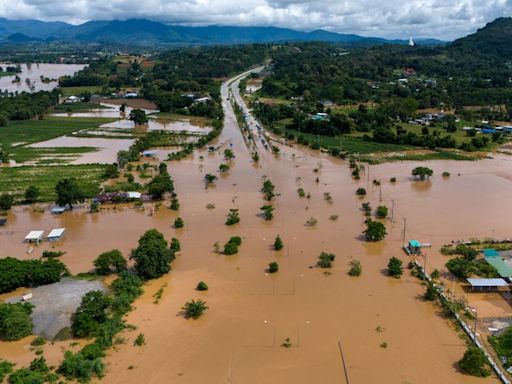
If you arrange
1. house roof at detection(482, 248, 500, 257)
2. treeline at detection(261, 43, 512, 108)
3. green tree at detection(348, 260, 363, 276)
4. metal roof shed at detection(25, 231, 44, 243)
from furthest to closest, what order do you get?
treeline at detection(261, 43, 512, 108) → metal roof shed at detection(25, 231, 44, 243) → house roof at detection(482, 248, 500, 257) → green tree at detection(348, 260, 363, 276)

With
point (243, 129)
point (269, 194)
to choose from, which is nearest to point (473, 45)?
point (243, 129)

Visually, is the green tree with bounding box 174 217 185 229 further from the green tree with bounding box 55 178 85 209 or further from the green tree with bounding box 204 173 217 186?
the green tree with bounding box 204 173 217 186

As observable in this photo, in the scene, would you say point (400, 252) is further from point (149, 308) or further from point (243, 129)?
point (243, 129)

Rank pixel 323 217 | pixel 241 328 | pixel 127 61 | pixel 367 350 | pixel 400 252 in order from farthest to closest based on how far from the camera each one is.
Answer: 1. pixel 127 61
2. pixel 323 217
3. pixel 400 252
4. pixel 241 328
5. pixel 367 350

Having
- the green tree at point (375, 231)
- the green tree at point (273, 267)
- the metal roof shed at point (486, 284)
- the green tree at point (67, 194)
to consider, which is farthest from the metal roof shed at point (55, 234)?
the metal roof shed at point (486, 284)

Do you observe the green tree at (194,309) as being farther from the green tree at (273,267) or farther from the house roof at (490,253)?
the house roof at (490,253)

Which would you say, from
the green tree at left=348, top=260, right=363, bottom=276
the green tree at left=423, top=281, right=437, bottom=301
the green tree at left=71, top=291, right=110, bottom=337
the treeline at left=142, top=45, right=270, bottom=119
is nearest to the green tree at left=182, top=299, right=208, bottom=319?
the green tree at left=71, top=291, right=110, bottom=337

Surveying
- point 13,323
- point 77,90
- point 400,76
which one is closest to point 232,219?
point 13,323
